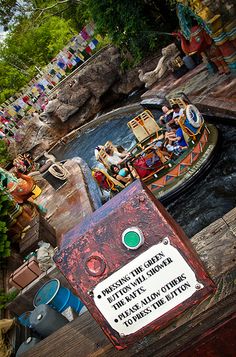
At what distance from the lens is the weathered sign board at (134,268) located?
1578 mm

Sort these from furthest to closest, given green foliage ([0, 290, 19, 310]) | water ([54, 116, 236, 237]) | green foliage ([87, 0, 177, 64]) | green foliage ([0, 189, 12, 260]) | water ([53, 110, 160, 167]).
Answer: green foliage ([87, 0, 177, 64])
water ([53, 110, 160, 167])
water ([54, 116, 236, 237])
green foliage ([0, 189, 12, 260])
green foliage ([0, 290, 19, 310])

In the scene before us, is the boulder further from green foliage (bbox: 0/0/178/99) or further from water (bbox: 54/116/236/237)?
water (bbox: 54/116/236/237)

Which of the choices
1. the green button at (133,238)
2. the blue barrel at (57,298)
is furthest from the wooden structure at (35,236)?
the green button at (133,238)

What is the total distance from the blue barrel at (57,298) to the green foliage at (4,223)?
2340 mm

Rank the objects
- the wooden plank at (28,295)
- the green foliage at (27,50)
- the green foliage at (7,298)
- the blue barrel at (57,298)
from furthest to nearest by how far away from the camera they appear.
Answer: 1. the green foliage at (27,50)
2. the green foliage at (7,298)
3. the wooden plank at (28,295)
4. the blue barrel at (57,298)

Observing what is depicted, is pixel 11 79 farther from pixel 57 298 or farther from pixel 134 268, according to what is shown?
pixel 134 268

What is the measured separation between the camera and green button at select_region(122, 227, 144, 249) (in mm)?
1560

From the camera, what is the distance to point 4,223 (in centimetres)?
765

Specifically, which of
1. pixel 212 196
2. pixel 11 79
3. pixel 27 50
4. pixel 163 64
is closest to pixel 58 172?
pixel 212 196

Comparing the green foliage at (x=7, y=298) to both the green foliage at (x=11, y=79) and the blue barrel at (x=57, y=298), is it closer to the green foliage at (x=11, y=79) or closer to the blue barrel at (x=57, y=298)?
the blue barrel at (x=57, y=298)

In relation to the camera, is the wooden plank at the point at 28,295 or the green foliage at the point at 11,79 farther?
the green foliage at the point at 11,79

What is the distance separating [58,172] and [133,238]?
1105cm

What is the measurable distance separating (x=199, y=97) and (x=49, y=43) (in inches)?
1160

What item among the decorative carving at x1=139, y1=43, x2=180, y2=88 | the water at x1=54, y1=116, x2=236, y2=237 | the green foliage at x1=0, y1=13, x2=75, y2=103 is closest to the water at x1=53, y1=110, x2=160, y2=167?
the decorative carving at x1=139, y1=43, x2=180, y2=88
